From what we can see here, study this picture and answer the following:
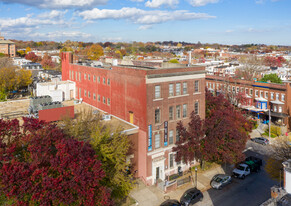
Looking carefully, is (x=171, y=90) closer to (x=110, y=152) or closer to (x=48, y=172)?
(x=110, y=152)

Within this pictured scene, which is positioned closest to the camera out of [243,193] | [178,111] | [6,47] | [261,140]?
[243,193]

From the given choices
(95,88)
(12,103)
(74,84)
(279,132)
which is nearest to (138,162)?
(95,88)

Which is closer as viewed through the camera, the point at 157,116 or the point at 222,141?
the point at 157,116

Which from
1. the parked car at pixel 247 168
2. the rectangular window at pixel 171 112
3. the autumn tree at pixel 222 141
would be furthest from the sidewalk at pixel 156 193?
the rectangular window at pixel 171 112

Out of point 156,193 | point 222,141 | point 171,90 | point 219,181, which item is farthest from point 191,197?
point 171,90

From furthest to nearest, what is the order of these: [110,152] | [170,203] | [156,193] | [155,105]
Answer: [155,105], [156,193], [110,152], [170,203]

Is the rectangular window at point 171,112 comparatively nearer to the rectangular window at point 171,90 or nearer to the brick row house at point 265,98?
the rectangular window at point 171,90

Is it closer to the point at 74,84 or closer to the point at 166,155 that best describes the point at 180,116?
the point at 166,155
